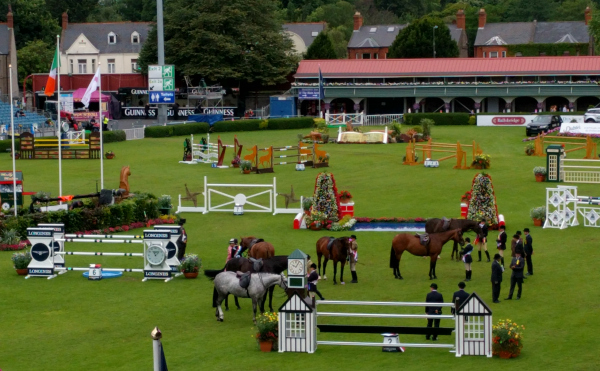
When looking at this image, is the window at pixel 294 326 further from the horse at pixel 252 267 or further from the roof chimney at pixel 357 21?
the roof chimney at pixel 357 21

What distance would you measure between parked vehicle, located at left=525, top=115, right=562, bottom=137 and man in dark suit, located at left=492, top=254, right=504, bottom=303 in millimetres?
40751

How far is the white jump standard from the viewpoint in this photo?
2422 cm

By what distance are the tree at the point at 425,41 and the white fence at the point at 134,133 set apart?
35.9 m

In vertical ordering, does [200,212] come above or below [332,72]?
below

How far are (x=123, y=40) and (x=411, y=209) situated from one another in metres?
65.1

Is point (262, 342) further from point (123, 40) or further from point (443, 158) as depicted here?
point (123, 40)

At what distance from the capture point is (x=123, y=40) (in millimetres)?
94125

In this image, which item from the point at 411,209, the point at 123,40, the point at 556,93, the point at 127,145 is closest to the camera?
the point at 411,209

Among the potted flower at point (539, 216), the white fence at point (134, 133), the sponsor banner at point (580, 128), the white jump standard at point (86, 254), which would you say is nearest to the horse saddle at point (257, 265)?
the white jump standard at point (86, 254)

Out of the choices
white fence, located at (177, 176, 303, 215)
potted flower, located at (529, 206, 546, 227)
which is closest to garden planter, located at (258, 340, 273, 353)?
potted flower, located at (529, 206, 546, 227)

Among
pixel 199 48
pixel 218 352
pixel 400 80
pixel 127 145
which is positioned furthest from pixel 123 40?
pixel 218 352

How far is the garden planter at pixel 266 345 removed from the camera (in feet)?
59.6

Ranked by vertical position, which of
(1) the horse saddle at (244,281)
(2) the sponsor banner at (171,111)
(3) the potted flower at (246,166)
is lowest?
(1) the horse saddle at (244,281)

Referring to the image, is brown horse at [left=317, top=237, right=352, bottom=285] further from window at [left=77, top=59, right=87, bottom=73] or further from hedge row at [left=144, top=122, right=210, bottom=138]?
window at [left=77, top=59, right=87, bottom=73]
